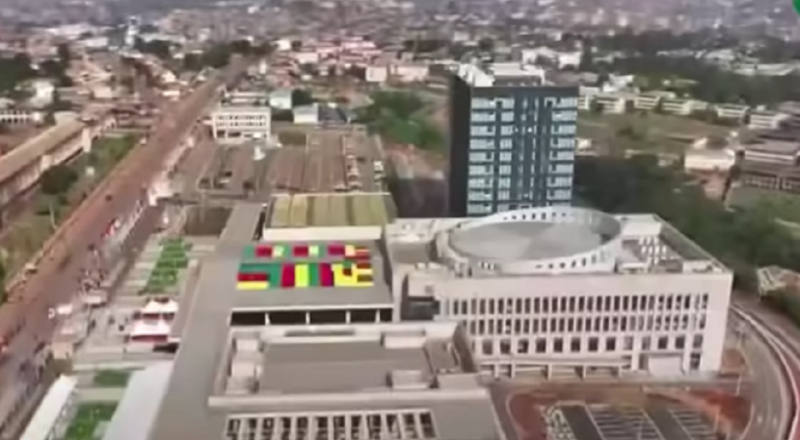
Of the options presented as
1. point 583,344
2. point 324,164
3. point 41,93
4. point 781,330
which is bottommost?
point 781,330

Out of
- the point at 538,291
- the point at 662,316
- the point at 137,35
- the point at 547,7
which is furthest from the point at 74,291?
the point at 547,7

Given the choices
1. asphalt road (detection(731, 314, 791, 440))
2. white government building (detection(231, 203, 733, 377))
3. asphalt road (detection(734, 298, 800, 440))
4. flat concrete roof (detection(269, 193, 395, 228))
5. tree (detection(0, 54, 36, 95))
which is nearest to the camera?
asphalt road (detection(731, 314, 791, 440))

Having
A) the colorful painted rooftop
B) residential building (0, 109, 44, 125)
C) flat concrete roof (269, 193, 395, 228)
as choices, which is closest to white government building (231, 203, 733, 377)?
the colorful painted rooftop

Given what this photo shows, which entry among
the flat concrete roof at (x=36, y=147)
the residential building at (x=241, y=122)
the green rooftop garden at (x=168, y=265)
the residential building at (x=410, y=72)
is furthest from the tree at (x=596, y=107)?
the flat concrete roof at (x=36, y=147)

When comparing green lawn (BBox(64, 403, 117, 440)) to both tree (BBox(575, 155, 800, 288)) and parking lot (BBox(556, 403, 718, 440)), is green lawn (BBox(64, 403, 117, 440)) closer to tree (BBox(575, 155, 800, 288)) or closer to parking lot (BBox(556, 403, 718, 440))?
parking lot (BBox(556, 403, 718, 440))

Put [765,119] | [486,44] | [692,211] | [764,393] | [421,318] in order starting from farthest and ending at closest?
[486,44], [765,119], [692,211], [764,393], [421,318]

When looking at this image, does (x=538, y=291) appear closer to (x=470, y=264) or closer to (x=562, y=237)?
(x=470, y=264)

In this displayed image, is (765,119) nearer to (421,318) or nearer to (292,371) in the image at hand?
(421,318)

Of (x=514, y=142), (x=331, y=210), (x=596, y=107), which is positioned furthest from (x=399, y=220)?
(x=596, y=107)
